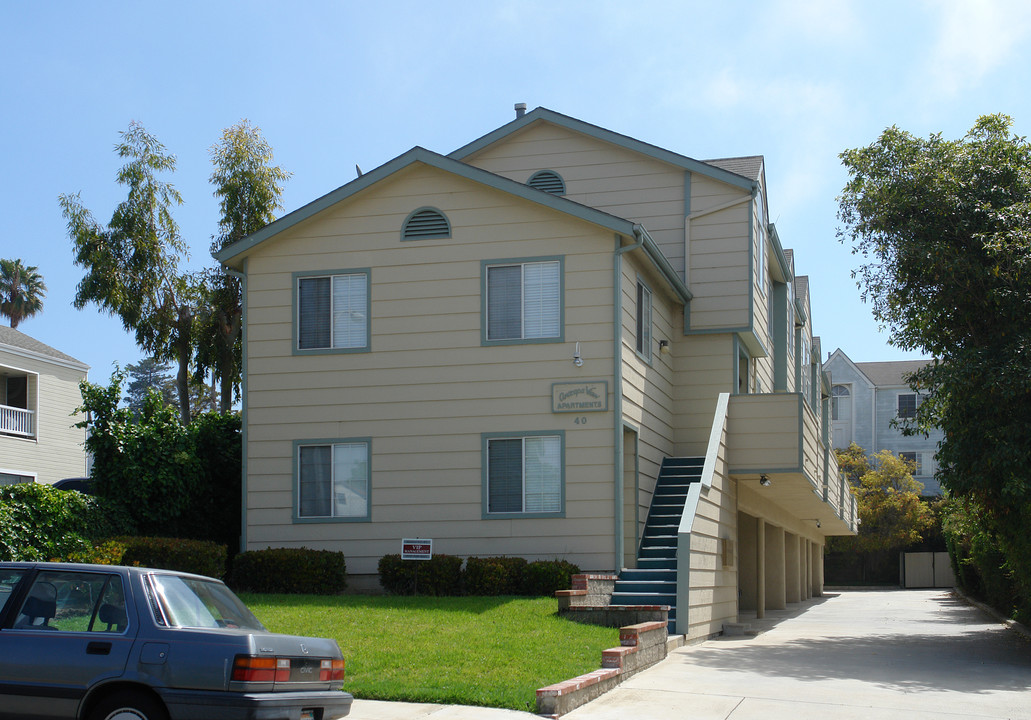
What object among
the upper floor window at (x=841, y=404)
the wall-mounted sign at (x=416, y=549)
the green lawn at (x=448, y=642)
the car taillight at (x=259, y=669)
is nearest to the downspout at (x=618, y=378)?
the green lawn at (x=448, y=642)

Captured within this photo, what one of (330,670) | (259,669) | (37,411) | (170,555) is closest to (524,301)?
(170,555)

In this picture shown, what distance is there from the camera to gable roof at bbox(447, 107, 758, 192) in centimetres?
2092

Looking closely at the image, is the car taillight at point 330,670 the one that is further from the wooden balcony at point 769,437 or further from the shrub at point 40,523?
the wooden balcony at point 769,437

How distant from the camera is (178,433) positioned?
61.2 ft

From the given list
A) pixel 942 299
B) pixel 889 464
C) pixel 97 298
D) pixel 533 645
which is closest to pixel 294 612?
pixel 533 645

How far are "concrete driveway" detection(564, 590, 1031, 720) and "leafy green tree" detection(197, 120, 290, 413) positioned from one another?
53.6 feet

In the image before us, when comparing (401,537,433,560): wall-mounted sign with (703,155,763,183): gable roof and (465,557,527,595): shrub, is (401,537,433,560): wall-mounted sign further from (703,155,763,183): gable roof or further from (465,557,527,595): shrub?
(703,155,763,183): gable roof

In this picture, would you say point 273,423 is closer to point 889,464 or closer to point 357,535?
point 357,535

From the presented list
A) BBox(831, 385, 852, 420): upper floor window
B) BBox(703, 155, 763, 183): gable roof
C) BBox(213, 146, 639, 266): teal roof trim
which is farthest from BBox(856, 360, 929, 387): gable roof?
BBox(213, 146, 639, 266): teal roof trim

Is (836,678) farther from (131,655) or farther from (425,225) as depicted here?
(425,225)

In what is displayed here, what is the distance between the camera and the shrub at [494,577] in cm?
1584

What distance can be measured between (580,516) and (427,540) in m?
2.51

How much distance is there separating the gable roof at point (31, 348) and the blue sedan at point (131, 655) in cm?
2405

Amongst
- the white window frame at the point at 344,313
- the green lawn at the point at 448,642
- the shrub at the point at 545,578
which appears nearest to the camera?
the green lawn at the point at 448,642
